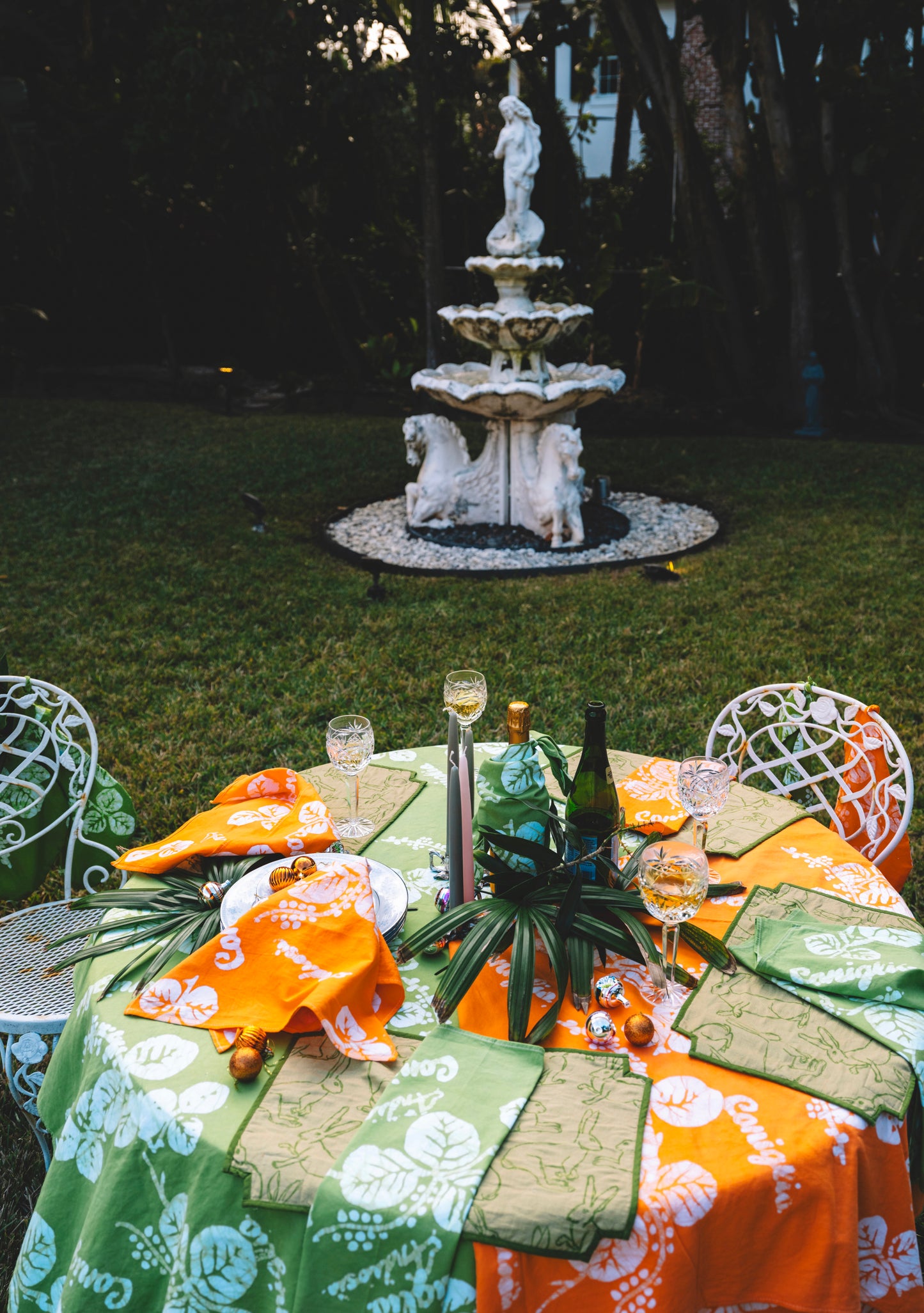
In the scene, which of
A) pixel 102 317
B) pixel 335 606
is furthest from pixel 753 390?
pixel 102 317

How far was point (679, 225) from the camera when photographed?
41.4ft

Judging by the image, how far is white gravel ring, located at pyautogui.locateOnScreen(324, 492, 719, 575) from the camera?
7.45m

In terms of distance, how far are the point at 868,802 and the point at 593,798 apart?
3.45 feet

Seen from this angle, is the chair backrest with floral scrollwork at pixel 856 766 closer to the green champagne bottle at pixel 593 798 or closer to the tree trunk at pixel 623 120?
the green champagne bottle at pixel 593 798

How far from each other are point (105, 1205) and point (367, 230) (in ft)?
53.1

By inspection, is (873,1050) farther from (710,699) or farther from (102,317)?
(102,317)

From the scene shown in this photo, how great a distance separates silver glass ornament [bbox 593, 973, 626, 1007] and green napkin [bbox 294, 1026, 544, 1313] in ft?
0.94

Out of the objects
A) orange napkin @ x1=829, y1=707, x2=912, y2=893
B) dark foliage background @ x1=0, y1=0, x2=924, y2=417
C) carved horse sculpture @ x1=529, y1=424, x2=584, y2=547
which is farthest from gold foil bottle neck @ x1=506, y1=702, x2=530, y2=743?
dark foliage background @ x1=0, y1=0, x2=924, y2=417

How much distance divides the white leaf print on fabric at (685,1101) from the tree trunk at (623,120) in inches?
567

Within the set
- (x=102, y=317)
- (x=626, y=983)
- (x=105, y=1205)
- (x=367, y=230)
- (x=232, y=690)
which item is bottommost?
(x=232, y=690)

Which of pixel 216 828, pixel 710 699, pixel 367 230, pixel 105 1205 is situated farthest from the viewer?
pixel 367 230

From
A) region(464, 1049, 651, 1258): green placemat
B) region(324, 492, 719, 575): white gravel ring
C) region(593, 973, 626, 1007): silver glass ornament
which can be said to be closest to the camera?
region(464, 1049, 651, 1258): green placemat

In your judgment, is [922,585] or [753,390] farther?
[753,390]

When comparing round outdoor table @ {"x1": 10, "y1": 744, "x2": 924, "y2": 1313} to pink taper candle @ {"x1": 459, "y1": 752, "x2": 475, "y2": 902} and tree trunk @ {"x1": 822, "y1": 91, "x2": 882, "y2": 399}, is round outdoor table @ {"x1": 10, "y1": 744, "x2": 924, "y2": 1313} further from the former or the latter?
tree trunk @ {"x1": 822, "y1": 91, "x2": 882, "y2": 399}
